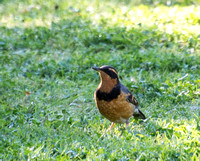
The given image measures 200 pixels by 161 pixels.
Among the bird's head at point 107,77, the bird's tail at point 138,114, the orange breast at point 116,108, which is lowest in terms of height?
the bird's tail at point 138,114

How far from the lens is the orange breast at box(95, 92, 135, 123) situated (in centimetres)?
542

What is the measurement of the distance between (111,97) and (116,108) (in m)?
0.17

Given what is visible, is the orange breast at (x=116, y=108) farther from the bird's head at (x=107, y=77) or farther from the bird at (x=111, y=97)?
the bird's head at (x=107, y=77)

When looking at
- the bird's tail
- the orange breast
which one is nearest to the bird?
the orange breast

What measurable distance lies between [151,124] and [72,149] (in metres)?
1.37

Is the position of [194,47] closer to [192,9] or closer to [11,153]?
[192,9]

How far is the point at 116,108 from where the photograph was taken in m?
5.45

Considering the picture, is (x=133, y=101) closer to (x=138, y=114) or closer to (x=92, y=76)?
(x=138, y=114)

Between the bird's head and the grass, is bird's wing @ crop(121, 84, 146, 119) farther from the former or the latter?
the bird's head

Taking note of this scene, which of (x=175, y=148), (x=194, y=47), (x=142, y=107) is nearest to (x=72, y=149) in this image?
(x=175, y=148)

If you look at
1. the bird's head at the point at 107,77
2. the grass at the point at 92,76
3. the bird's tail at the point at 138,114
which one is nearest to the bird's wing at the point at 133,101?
the bird's tail at the point at 138,114

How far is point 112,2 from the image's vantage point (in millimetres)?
11523

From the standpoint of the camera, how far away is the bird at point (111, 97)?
541cm

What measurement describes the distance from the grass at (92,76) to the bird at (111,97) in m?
0.26
